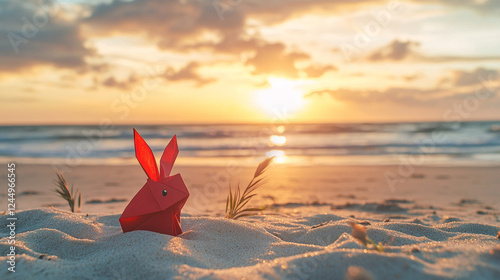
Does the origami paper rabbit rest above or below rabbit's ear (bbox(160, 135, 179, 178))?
below

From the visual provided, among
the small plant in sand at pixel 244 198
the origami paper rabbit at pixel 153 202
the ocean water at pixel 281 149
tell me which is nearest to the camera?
the origami paper rabbit at pixel 153 202

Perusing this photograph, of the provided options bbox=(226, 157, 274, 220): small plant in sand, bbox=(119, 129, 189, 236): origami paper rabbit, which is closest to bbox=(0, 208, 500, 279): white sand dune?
bbox=(119, 129, 189, 236): origami paper rabbit

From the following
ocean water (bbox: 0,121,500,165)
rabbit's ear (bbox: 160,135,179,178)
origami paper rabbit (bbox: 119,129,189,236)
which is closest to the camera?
origami paper rabbit (bbox: 119,129,189,236)

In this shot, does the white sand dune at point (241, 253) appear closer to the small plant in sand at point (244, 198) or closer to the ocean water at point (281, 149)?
the small plant in sand at point (244, 198)

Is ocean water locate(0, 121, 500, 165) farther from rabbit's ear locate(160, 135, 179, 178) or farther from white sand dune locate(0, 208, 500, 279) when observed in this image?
rabbit's ear locate(160, 135, 179, 178)

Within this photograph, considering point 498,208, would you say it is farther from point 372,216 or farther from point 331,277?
point 331,277

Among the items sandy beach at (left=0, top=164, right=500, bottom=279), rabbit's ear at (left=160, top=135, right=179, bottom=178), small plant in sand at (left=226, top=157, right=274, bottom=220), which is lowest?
sandy beach at (left=0, top=164, right=500, bottom=279)

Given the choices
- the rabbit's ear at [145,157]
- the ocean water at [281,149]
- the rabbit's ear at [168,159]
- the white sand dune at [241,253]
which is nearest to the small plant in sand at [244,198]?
the white sand dune at [241,253]
